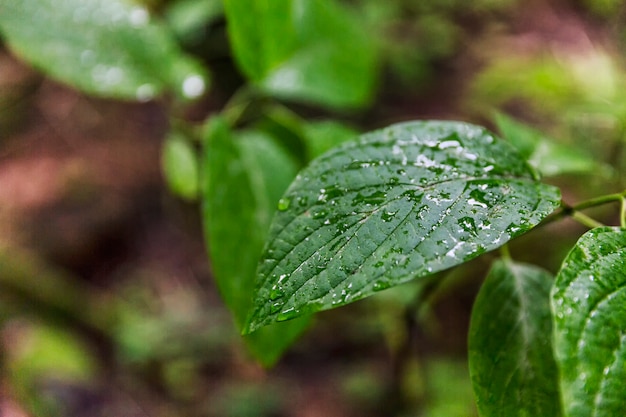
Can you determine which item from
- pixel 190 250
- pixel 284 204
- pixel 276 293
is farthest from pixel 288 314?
pixel 190 250

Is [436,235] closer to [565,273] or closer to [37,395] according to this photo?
[565,273]

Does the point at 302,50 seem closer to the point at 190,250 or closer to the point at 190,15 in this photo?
the point at 190,15

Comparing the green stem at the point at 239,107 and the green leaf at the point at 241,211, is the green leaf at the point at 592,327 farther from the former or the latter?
the green stem at the point at 239,107

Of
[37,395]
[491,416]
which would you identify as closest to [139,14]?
[491,416]

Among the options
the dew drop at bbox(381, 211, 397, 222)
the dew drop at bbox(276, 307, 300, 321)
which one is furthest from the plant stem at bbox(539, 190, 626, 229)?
the dew drop at bbox(276, 307, 300, 321)

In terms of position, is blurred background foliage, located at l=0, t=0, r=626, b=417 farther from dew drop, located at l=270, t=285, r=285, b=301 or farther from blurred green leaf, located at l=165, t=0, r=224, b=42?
dew drop, located at l=270, t=285, r=285, b=301

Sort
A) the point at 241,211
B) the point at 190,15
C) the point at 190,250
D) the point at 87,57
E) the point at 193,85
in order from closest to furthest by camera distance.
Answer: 1. the point at 241,211
2. the point at 87,57
3. the point at 193,85
4. the point at 190,15
5. the point at 190,250
